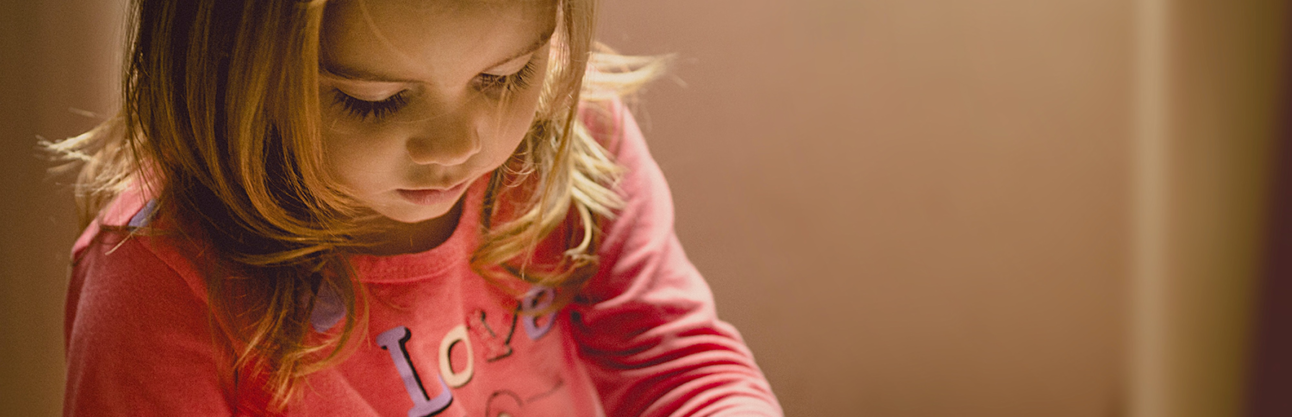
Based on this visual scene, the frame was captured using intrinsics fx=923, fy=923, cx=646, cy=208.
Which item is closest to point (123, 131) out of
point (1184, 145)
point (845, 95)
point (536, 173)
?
point (536, 173)

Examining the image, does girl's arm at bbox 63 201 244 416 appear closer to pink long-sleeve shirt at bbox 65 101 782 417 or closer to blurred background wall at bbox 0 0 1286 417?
pink long-sleeve shirt at bbox 65 101 782 417

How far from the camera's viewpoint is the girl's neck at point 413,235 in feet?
1.24

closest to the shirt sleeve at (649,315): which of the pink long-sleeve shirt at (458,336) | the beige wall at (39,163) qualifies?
the pink long-sleeve shirt at (458,336)

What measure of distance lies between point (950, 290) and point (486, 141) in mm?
283

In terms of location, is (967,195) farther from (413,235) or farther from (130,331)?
(130,331)

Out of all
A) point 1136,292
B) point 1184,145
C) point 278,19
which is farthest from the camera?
point 1136,292

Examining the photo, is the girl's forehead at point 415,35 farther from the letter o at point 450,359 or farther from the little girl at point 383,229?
the letter o at point 450,359

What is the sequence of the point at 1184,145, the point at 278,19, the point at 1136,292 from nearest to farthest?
the point at 278,19
the point at 1184,145
the point at 1136,292

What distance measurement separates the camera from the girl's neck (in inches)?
14.9

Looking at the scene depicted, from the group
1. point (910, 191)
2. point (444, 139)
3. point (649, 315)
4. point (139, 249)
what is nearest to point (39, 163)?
point (139, 249)

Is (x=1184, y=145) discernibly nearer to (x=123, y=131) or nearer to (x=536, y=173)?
(x=536, y=173)

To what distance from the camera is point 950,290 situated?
1.63 ft

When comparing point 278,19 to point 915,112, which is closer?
point 278,19

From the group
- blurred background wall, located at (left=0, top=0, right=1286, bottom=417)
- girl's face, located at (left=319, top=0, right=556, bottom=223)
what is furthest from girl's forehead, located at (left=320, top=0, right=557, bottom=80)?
blurred background wall, located at (left=0, top=0, right=1286, bottom=417)
